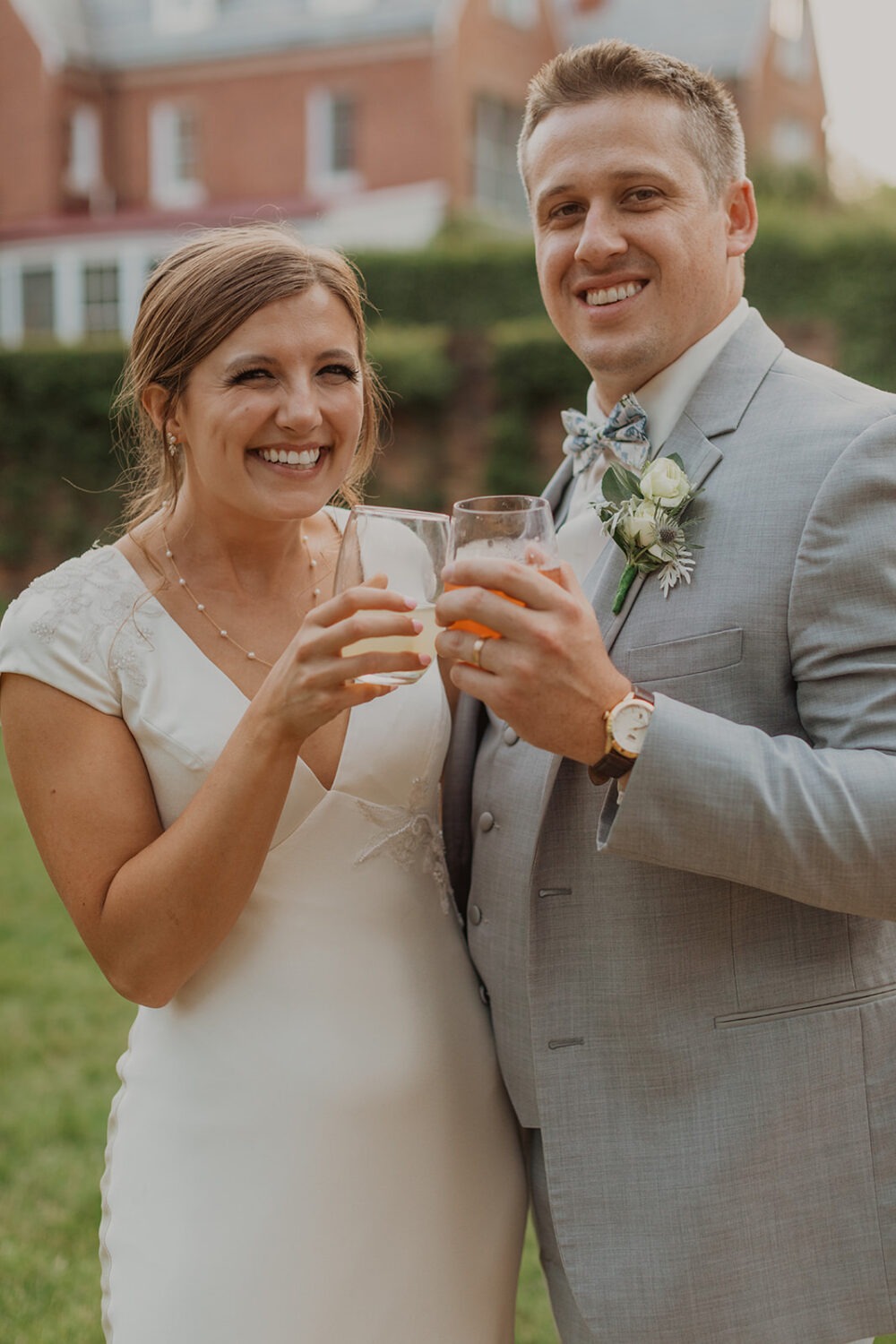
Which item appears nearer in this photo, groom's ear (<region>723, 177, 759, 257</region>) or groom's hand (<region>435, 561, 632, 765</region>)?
groom's hand (<region>435, 561, 632, 765</region>)

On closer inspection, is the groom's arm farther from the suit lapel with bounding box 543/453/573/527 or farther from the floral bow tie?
the suit lapel with bounding box 543/453/573/527

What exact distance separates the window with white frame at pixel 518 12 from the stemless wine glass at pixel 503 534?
95.4ft

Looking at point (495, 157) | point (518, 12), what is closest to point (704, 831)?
point (495, 157)

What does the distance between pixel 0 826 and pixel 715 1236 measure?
8.19 m

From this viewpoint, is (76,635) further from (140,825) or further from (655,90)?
(655,90)

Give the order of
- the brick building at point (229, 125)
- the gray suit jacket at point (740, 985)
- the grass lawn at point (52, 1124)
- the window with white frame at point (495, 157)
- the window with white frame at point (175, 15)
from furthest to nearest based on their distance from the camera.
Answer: the window with white frame at point (175, 15)
the window with white frame at point (495, 157)
the brick building at point (229, 125)
the grass lawn at point (52, 1124)
the gray suit jacket at point (740, 985)

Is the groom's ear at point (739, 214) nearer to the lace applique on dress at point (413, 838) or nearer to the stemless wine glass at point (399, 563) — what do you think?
the stemless wine glass at point (399, 563)

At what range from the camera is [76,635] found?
2.75 meters

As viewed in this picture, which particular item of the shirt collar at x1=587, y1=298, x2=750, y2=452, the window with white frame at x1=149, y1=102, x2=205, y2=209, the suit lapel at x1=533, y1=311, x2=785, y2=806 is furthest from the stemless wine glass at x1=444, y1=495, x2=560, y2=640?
the window with white frame at x1=149, y1=102, x2=205, y2=209

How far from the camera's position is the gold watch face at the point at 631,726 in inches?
85.4

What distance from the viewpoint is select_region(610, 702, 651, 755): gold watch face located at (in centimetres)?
217

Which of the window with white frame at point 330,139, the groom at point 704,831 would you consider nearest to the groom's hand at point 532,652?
the groom at point 704,831

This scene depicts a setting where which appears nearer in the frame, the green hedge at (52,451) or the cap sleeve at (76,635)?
the cap sleeve at (76,635)

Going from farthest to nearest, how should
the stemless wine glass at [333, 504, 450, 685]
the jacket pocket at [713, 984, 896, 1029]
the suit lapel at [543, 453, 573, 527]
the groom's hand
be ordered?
the suit lapel at [543, 453, 573, 527] → the jacket pocket at [713, 984, 896, 1029] → the stemless wine glass at [333, 504, 450, 685] → the groom's hand
